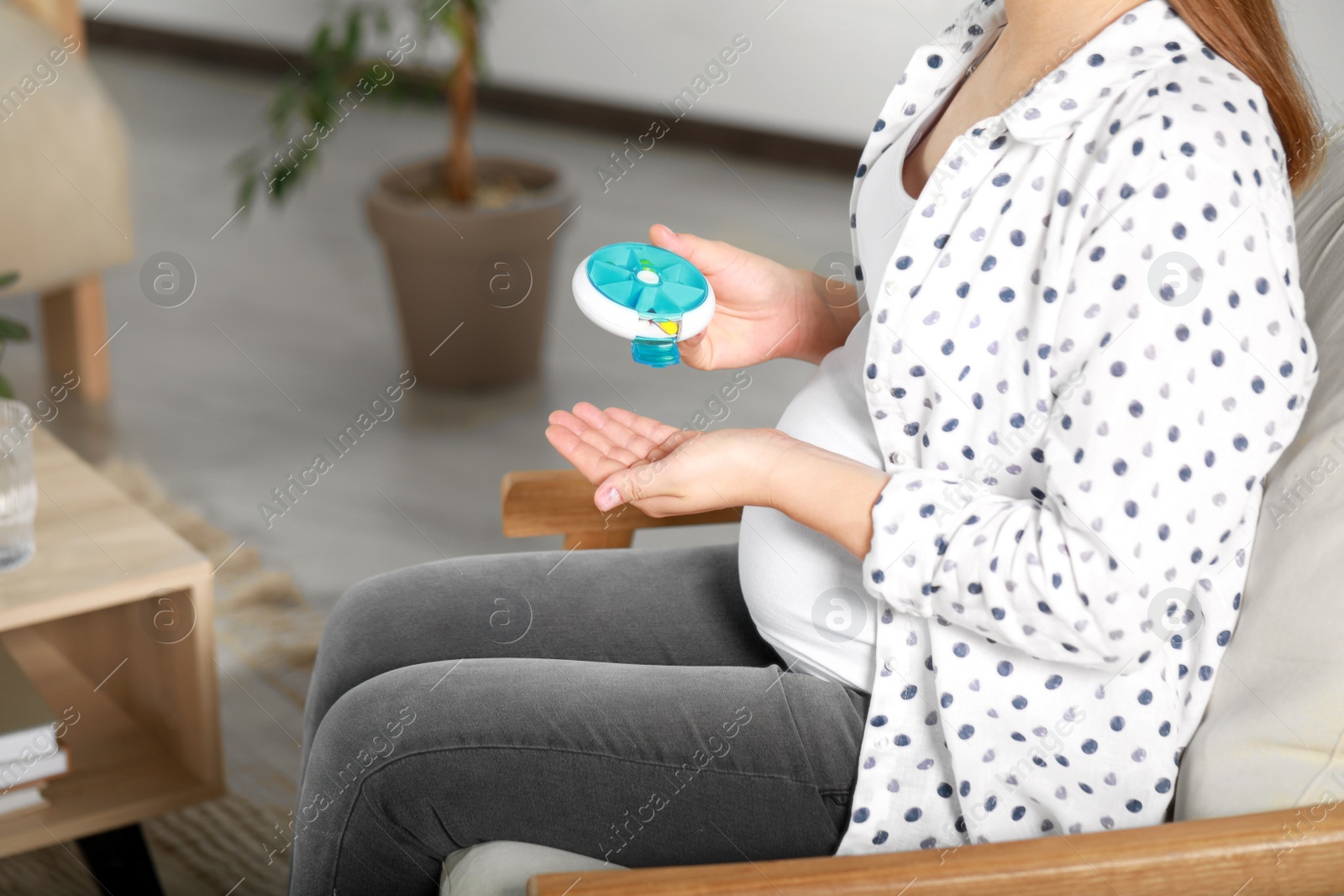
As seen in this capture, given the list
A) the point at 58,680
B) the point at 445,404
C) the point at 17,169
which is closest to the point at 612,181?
the point at 445,404

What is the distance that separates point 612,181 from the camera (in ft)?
12.5

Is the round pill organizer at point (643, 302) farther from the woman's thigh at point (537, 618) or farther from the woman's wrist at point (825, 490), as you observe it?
the woman's thigh at point (537, 618)

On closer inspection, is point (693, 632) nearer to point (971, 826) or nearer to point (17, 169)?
point (971, 826)

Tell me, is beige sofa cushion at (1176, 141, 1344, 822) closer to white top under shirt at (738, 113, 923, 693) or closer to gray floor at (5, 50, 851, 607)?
white top under shirt at (738, 113, 923, 693)

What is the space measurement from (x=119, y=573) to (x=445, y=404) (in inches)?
53.9

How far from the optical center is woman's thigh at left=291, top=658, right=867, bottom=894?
2.81 ft

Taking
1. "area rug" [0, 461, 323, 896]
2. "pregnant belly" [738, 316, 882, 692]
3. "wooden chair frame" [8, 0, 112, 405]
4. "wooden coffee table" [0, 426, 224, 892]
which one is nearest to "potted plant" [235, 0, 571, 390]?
"wooden chair frame" [8, 0, 112, 405]

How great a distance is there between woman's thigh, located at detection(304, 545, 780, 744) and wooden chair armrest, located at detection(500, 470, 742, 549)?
1.8 inches

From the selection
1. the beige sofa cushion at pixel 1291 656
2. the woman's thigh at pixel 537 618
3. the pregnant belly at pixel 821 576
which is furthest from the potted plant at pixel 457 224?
the beige sofa cushion at pixel 1291 656

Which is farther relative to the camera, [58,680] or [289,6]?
[289,6]

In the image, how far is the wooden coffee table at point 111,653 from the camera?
1.20 metres

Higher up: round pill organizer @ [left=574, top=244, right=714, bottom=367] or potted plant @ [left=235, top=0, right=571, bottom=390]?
round pill organizer @ [left=574, top=244, right=714, bottom=367]

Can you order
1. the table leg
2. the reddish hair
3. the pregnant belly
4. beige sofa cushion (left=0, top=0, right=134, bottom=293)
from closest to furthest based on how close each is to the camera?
the reddish hair → the pregnant belly → the table leg → beige sofa cushion (left=0, top=0, right=134, bottom=293)

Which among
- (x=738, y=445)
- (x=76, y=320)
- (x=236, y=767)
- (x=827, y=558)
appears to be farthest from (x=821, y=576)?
(x=76, y=320)
